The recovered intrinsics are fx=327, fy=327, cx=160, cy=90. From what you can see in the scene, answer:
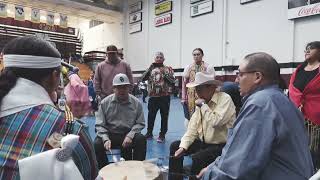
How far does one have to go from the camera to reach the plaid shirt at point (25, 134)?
1.07 meters

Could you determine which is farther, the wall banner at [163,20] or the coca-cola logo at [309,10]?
the wall banner at [163,20]

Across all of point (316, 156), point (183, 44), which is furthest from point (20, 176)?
point (183, 44)

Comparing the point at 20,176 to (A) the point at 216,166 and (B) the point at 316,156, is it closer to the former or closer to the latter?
(A) the point at 216,166

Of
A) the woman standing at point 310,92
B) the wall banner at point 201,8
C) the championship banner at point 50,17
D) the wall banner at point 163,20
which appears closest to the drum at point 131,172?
the woman standing at point 310,92

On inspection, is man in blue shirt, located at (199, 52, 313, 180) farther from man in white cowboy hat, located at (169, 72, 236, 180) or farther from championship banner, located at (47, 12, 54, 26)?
championship banner, located at (47, 12, 54, 26)

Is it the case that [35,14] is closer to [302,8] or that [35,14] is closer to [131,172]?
[302,8]

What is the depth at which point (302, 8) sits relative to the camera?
8688mm

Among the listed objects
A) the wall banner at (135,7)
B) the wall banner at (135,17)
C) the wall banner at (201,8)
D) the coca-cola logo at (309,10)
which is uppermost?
the wall banner at (135,7)

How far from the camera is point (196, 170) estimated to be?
2.79 metres

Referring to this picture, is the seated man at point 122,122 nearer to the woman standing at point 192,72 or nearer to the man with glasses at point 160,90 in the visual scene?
the woman standing at point 192,72

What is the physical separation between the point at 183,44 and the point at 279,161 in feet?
39.5

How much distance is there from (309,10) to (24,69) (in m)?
8.83

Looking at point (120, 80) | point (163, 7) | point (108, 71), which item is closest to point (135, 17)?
point (163, 7)

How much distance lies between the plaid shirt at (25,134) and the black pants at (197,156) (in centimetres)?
178
